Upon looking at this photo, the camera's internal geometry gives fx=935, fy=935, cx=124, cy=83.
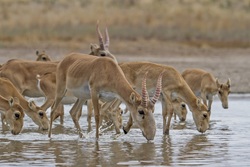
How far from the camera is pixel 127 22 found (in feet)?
155

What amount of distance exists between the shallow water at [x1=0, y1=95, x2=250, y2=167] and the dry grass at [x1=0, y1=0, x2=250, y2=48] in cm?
2297

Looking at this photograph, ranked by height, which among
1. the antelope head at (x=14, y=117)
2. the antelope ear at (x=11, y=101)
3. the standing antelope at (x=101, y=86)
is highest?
the standing antelope at (x=101, y=86)

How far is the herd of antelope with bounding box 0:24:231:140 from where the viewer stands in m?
15.5

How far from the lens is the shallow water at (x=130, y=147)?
1359 cm

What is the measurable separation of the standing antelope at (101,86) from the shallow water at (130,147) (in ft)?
1.49

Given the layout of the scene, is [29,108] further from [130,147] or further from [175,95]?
[130,147]

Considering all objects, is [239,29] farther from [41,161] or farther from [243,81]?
[41,161]

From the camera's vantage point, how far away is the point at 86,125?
19.1m

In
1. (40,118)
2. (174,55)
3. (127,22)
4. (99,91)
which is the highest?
(127,22)

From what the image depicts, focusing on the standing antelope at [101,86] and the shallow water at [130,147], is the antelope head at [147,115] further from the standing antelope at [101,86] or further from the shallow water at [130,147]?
the shallow water at [130,147]

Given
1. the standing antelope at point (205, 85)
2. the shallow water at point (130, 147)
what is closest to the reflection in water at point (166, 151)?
the shallow water at point (130, 147)

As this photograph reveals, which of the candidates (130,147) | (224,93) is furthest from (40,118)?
(224,93)

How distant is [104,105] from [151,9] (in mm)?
34270

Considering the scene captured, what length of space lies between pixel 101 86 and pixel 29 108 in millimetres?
2220
